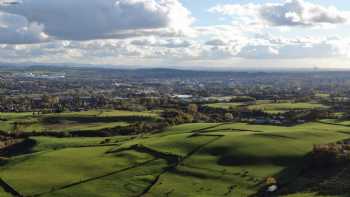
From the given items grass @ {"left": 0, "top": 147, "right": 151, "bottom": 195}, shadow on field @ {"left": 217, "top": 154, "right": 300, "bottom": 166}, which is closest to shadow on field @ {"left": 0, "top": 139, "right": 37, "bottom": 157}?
Result: grass @ {"left": 0, "top": 147, "right": 151, "bottom": 195}

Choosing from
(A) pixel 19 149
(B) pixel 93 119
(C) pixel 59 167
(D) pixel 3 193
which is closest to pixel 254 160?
(C) pixel 59 167

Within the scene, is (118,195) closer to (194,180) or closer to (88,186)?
(88,186)

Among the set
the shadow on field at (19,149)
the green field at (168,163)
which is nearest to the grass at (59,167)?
the green field at (168,163)

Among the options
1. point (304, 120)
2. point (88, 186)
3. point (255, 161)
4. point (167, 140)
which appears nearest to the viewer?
point (88, 186)

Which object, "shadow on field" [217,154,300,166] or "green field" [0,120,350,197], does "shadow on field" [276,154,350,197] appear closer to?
"green field" [0,120,350,197]

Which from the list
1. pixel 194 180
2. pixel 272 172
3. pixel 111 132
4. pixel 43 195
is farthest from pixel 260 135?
pixel 43 195
